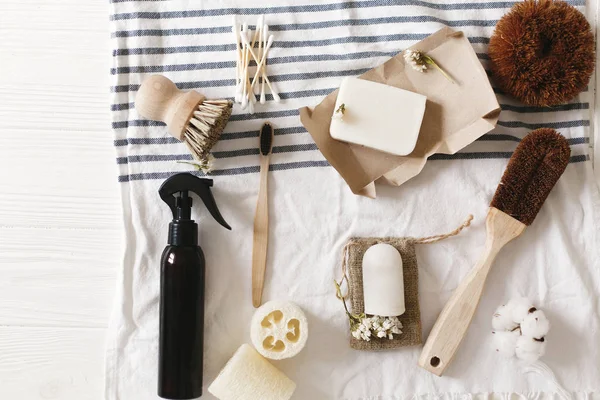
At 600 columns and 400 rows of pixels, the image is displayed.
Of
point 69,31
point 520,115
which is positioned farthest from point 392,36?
point 69,31

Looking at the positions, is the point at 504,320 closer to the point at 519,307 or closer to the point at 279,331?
the point at 519,307

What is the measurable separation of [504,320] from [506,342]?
0.03 m

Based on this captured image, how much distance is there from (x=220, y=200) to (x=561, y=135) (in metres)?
0.47

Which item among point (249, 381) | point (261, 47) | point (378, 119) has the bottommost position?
point (249, 381)

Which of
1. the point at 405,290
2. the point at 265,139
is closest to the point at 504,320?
the point at 405,290

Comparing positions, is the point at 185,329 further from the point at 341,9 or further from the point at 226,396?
the point at 341,9

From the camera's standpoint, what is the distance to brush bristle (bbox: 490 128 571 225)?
74 cm

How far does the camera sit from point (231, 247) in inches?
30.1

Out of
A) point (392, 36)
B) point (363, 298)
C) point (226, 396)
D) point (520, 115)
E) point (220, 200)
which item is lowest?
point (226, 396)

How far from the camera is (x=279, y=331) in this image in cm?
71

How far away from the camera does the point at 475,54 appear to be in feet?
2.48

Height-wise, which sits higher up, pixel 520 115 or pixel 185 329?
pixel 520 115

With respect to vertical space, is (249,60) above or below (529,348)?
above

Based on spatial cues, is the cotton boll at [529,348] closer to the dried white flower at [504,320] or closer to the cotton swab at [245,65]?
the dried white flower at [504,320]
